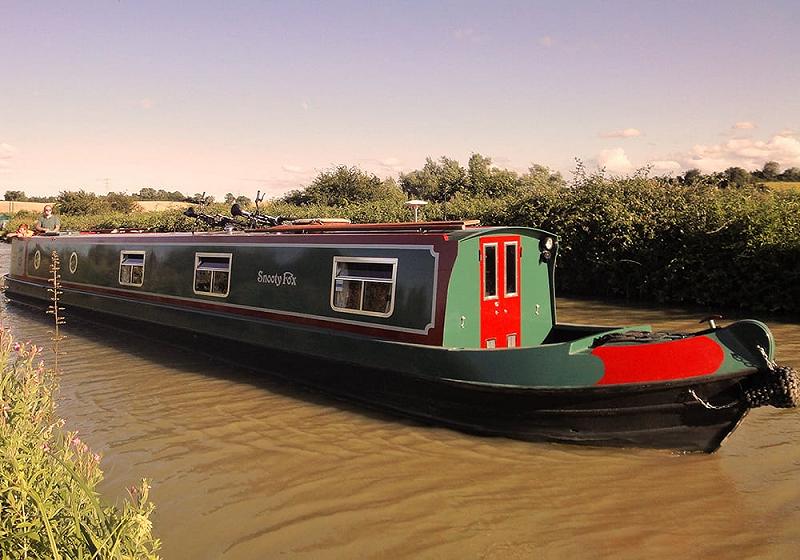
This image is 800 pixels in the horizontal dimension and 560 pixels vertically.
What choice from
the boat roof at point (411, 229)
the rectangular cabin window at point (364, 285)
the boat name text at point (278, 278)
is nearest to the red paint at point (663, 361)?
the boat roof at point (411, 229)

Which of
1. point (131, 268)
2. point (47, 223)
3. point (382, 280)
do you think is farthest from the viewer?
point (47, 223)

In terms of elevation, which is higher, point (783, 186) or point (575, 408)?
point (783, 186)

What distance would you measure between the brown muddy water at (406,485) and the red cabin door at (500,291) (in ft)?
3.99

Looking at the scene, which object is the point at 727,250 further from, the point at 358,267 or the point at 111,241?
the point at 111,241

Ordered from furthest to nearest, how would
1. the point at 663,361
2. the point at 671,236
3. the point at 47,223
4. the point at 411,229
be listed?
the point at 47,223 → the point at 671,236 → the point at 411,229 → the point at 663,361

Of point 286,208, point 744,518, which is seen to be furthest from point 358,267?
point 286,208

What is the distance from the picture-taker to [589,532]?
179 inches

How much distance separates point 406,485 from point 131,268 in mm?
7691

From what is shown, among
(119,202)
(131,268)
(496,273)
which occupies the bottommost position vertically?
(131,268)

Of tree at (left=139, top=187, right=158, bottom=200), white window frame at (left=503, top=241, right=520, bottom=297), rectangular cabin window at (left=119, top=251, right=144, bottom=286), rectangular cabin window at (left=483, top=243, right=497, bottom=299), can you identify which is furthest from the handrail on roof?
tree at (left=139, top=187, right=158, bottom=200)

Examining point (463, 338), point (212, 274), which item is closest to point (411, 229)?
point (463, 338)

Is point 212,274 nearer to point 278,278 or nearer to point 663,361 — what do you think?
point 278,278

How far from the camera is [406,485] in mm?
5312

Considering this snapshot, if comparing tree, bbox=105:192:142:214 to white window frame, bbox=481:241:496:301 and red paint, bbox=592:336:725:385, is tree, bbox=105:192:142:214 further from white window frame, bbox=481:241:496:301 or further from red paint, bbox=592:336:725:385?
red paint, bbox=592:336:725:385
